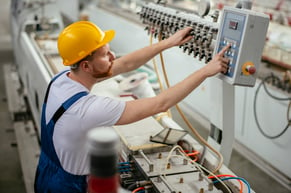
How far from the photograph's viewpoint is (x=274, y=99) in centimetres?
313

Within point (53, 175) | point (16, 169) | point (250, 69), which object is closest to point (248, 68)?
point (250, 69)

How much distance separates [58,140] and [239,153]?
98.7 inches

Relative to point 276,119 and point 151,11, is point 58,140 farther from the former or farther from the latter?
point 276,119

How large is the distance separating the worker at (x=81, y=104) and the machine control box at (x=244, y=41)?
0.17 ft

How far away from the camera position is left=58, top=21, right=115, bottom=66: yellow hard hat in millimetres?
1505

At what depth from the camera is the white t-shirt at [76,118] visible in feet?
4.77

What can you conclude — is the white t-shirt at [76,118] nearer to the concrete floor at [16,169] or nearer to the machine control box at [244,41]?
the machine control box at [244,41]

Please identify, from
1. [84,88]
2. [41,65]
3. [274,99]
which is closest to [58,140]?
[84,88]

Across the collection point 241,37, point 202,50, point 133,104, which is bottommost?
point 133,104

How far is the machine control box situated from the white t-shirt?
1.63 ft

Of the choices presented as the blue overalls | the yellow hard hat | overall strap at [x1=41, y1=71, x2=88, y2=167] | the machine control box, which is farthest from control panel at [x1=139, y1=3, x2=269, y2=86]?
the blue overalls

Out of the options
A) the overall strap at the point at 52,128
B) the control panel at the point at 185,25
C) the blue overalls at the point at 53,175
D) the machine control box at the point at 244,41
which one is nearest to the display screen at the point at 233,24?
the machine control box at the point at 244,41

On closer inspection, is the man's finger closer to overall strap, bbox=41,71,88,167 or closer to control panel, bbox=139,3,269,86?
control panel, bbox=139,3,269,86

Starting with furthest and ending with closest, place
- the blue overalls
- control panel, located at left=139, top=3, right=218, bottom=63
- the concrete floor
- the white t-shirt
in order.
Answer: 1. the concrete floor
2. control panel, located at left=139, top=3, right=218, bottom=63
3. the blue overalls
4. the white t-shirt
